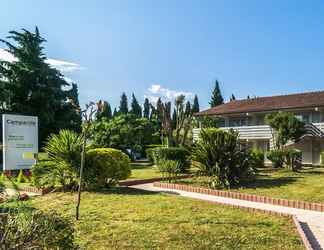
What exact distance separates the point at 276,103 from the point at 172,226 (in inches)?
1153

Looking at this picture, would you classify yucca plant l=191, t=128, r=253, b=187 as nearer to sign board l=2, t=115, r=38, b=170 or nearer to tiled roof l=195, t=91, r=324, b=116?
sign board l=2, t=115, r=38, b=170

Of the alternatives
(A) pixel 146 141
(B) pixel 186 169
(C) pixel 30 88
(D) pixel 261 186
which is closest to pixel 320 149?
(B) pixel 186 169

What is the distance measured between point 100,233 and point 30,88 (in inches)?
1182

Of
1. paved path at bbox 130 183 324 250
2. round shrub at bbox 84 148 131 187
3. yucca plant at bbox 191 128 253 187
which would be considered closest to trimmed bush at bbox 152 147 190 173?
yucca plant at bbox 191 128 253 187

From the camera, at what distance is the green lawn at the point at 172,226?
6.76m

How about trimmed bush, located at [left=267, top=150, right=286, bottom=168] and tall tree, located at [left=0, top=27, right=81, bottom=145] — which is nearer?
trimmed bush, located at [left=267, top=150, right=286, bottom=168]

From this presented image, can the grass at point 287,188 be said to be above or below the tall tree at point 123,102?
below

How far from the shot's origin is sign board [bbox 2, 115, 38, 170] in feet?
57.4

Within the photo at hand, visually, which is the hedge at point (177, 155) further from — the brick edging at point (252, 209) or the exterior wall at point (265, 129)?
the exterior wall at point (265, 129)

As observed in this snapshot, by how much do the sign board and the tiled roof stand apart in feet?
69.8

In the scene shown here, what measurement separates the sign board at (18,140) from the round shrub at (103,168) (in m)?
5.73

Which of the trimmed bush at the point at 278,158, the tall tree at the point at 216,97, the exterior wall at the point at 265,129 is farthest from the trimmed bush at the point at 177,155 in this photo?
the tall tree at the point at 216,97

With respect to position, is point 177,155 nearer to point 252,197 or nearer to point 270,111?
point 252,197

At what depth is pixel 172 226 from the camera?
7867mm
